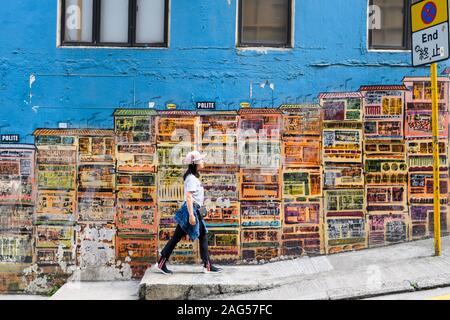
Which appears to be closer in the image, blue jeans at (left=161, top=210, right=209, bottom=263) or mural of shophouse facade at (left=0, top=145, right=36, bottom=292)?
blue jeans at (left=161, top=210, right=209, bottom=263)

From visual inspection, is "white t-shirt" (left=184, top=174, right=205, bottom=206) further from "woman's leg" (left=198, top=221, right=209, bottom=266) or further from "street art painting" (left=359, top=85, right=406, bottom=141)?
"street art painting" (left=359, top=85, right=406, bottom=141)

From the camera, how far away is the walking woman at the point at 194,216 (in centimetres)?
844

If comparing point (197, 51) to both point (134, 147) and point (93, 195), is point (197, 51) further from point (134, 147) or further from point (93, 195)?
point (93, 195)

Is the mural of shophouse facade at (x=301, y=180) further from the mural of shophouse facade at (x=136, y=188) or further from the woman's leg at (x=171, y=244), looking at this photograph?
the mural of shophouse facade at (x=136, y=188)

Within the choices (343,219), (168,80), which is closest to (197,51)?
(168,80)

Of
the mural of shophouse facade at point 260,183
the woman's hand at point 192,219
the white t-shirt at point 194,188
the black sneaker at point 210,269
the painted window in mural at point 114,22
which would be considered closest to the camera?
the woman's hand at point 192,219

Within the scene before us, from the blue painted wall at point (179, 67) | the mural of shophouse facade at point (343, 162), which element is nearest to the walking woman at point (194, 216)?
the blue painted wall at point (179, 67)

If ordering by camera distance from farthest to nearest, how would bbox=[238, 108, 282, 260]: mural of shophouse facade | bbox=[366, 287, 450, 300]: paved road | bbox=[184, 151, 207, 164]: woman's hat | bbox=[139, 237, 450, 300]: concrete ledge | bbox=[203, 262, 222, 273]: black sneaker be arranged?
bbox=[238, 108, 282, 260]: mural of shophouse facade < bbox=[203, 262, 222, 273]: black sneaker < bbox=[184, 151, 207, 164]: woman's hat < bbox=[139, 237, 450, 300]: concrete ledge < bbox=[366, 287, 450, 300]: paved road

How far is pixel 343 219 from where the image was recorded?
30.9 feet

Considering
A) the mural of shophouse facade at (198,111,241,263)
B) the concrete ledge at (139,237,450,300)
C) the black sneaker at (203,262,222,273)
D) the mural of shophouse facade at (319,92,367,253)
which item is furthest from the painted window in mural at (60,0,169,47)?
the concrete ledge at (139,237,450,300)

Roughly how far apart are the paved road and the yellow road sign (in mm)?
3466

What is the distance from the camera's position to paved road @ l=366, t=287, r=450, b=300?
23.5 feet

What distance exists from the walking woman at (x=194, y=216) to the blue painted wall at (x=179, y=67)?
1221 mm
